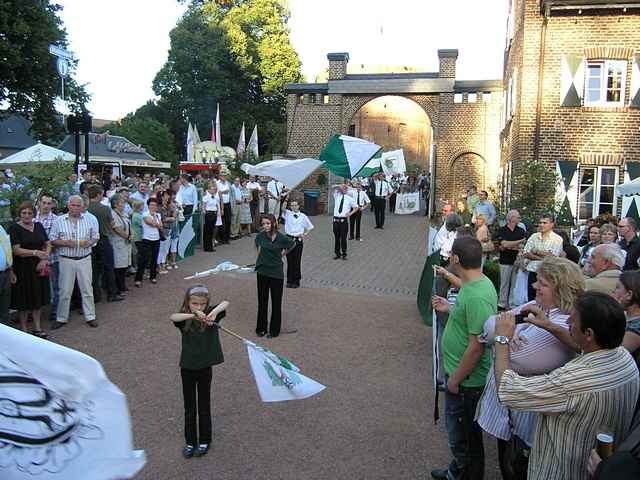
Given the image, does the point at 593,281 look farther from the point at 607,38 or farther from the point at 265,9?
the point at 265,9

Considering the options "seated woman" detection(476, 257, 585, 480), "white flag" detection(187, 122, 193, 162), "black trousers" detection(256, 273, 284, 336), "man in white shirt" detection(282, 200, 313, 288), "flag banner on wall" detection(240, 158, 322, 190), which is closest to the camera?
"seated woman" detection(476, 257, 585, 480)

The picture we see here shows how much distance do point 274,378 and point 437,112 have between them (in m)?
23.1

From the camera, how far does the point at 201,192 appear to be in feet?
52.9

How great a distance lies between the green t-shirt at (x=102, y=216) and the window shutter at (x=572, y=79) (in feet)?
39.1

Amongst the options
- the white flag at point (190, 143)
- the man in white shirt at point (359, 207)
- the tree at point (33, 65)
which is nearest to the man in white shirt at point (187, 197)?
the man in white shirt at point (359, 207)

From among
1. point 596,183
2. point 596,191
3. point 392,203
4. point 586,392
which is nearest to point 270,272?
point 586,392

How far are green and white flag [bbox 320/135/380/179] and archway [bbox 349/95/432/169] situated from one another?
38.8 meters

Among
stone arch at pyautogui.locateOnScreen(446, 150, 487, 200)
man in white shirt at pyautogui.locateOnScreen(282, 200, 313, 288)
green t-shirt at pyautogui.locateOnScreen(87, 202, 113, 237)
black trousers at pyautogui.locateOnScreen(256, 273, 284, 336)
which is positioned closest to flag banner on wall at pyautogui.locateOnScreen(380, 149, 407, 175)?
stone arch at pyautogui.locateOnScreen(446, 150, 487, 200)

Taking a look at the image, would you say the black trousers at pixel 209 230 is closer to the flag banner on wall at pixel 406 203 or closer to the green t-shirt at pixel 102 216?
the green t-shirt at pixel 102 216

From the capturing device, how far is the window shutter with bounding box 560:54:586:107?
14.9 meters

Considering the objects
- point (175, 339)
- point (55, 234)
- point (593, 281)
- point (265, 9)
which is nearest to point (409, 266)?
point (175, 339)

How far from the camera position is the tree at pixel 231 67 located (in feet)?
141

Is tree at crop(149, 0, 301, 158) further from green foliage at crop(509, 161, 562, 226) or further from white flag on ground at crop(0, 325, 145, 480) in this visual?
white flag on ground at crop(0, 325, 145, 480)

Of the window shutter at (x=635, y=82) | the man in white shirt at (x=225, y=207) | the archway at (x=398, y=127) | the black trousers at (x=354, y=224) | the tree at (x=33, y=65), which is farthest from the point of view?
the archway at (x=398, y=127)
